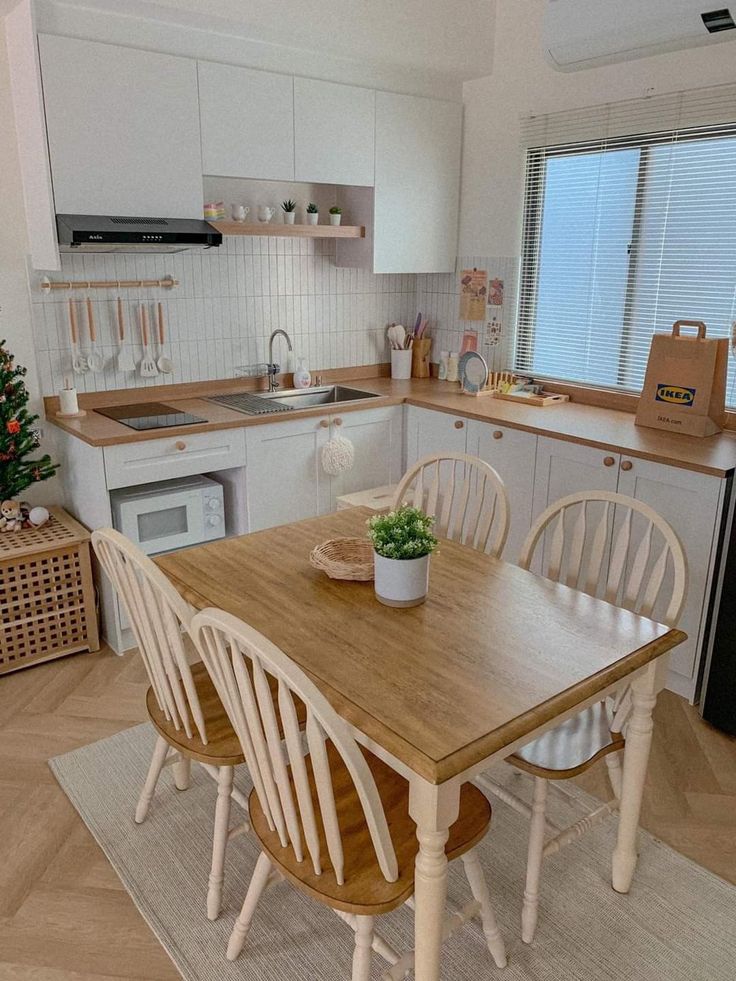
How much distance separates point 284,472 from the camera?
349 centimetres

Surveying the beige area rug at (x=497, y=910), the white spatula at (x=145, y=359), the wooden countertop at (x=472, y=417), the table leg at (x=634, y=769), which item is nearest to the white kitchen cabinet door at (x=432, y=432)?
the wooden countertop at (x=472, y=417)

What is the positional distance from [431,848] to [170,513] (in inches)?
83.4

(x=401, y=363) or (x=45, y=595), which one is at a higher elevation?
(x=401, y=363)

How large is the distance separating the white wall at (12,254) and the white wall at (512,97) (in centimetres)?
216

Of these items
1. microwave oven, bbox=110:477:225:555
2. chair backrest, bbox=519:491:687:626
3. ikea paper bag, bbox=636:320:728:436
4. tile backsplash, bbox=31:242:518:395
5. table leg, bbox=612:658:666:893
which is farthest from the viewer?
tile backsplash, bbox=31:242:518:395

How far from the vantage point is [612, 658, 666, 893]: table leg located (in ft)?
5.83

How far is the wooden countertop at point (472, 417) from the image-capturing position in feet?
9.28

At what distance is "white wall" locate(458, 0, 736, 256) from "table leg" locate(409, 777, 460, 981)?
2.94m

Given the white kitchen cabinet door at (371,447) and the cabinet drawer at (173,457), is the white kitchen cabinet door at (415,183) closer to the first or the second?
the white kitchen cabinet door at (371,447)

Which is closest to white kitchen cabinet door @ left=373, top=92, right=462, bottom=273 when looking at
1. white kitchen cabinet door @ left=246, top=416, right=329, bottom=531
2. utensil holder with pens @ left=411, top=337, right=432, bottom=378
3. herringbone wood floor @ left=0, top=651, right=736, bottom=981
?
utensil holder with pens @ left=411, top=337, right=432, bottom=378

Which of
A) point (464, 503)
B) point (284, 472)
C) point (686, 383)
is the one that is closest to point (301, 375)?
point (284, 472)

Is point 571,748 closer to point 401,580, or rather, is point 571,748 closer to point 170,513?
point 401,580

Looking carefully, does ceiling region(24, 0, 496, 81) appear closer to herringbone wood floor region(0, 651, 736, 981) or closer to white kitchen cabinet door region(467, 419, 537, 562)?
white kitchen cabinet door region(467, 419, 537, 562)

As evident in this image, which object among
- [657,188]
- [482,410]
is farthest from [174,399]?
[657,188]
